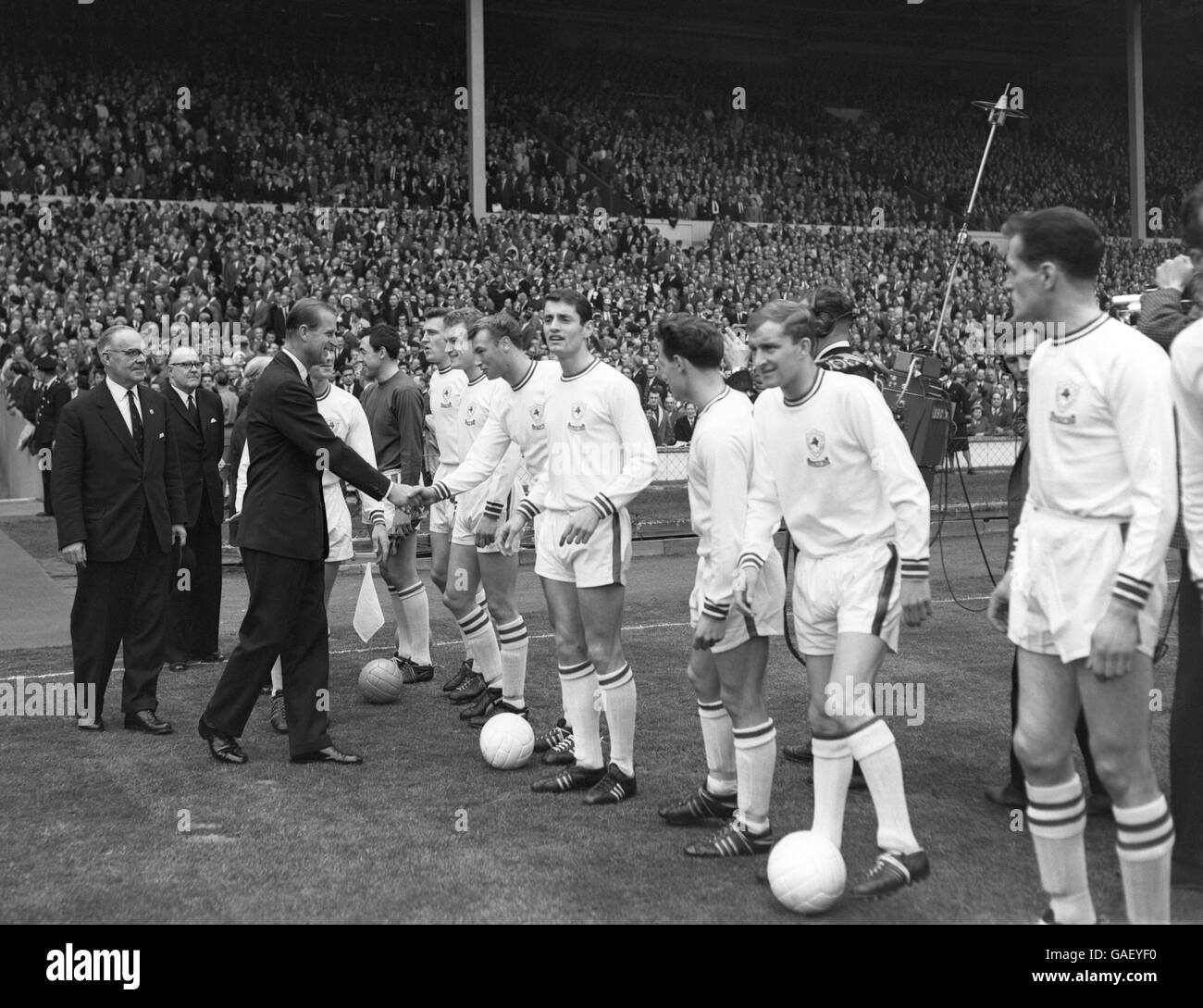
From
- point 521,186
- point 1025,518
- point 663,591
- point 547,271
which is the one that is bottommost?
point 663,591

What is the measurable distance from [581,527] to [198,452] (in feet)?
14.6

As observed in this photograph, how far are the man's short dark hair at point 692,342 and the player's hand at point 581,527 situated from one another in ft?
2.43

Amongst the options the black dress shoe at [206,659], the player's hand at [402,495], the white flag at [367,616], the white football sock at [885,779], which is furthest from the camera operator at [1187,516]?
the black dress shoe at [206,659]

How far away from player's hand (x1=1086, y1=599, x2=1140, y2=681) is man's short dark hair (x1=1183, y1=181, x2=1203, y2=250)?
118cm

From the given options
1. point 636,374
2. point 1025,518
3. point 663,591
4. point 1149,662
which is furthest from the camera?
point 636,374

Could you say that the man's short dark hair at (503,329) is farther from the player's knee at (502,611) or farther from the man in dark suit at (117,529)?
the man in dark suit at (117,529)

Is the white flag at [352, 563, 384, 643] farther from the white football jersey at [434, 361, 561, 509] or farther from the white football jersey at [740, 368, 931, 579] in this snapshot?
the white football jersey at [740, 368, 931, 579]

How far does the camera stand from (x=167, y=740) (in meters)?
6.92

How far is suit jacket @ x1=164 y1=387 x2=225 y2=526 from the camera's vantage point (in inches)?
347

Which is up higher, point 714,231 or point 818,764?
point 714,231

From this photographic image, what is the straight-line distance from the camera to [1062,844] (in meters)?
3.72
